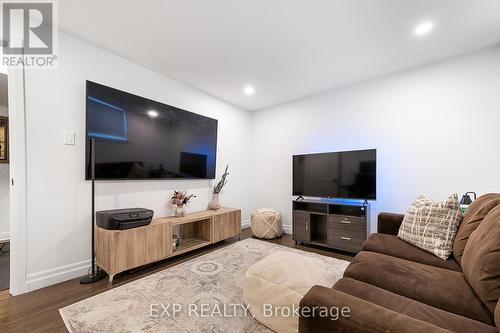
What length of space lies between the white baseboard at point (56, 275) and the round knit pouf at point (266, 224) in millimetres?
2215

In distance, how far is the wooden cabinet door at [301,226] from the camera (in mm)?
3143

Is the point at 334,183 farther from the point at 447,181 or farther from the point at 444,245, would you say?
the point at 444,245

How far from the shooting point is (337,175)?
3.07m

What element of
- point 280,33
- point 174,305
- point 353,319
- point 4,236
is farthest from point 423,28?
point 4,236

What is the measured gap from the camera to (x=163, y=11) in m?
1.85

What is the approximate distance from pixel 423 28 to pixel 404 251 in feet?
6.73

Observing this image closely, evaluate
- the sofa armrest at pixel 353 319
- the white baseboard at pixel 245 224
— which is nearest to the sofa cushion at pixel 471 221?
the sofa armrest at pixel 353 319

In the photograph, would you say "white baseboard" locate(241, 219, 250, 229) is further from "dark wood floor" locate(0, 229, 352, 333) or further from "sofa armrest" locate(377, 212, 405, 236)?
"sofa armrest" locate(377, 212, 405, 236)

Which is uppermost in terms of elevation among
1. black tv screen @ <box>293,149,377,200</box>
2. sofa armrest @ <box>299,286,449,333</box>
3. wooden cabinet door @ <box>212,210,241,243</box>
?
black tv screen @ <box>293,149,377,200</box>

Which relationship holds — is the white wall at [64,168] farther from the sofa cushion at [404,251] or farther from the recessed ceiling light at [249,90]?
the sofa cushion at [404,251]

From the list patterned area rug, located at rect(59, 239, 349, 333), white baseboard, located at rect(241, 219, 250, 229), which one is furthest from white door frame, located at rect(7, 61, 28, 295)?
white baseboard, located at rect(241, 219, 250, 229)

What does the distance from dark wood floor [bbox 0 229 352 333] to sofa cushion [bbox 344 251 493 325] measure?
2.02 metres

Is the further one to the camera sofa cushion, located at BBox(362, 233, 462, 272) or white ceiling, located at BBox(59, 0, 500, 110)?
white ceiling, located at BBox(59, 0, 500, 110)

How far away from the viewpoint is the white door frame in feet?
6.04
